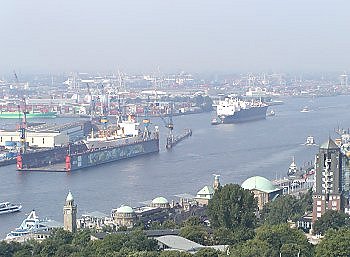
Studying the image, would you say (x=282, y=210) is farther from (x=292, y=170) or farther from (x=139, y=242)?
(x=292, y=170)

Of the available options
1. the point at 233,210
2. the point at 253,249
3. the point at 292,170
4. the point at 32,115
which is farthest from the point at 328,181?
the point at 32,115

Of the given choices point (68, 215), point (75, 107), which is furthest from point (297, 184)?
point (75, 107)

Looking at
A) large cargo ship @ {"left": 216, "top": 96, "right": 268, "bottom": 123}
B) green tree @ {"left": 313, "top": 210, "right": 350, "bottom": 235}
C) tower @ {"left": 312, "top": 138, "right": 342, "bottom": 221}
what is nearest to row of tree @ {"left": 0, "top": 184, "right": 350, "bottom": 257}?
green tree @ {"left": 313, "top": 210, "right": 350, "bottom": 235}

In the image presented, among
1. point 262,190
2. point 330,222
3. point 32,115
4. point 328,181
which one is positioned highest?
point 328,181

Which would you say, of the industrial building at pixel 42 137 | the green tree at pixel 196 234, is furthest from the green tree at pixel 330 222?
the industrial building at pixel 42 137

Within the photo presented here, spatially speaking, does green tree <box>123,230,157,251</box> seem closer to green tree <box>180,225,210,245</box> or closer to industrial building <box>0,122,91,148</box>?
green tree <box>180,225,210,245</box>
